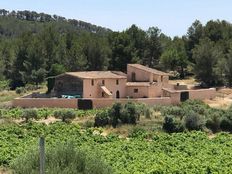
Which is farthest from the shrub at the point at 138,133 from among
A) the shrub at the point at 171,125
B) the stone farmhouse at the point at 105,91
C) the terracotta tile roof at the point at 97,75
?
the terracotta tile roof at the point at 97,75

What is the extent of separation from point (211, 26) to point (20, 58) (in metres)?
32.6

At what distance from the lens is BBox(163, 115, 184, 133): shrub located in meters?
44.0

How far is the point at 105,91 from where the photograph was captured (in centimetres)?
5822

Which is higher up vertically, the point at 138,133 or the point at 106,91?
the point at 106,91

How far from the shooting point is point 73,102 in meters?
53.8

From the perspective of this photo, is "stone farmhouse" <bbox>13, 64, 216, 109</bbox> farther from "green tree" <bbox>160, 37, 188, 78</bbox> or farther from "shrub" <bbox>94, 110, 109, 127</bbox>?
"green tree" <bbox>160, 37, 188, 78</bbox>

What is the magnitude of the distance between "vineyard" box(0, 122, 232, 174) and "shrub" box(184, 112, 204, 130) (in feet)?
8.17

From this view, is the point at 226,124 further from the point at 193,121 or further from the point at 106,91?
the point at 106,91

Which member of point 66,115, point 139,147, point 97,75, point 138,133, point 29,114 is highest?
point 97,75

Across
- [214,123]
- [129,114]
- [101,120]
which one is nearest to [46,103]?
[101,120]

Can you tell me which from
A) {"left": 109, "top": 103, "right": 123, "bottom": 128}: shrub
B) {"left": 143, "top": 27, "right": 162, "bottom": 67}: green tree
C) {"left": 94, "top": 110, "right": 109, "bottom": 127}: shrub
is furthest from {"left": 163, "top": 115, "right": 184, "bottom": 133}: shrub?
{"left": 143, "top": 27, "right": 162, "bottom": 67}: green tree

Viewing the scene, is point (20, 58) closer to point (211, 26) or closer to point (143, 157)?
point (211, 26)

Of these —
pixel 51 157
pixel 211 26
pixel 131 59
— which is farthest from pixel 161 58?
pixel 51 157

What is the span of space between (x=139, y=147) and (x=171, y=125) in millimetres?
8862
